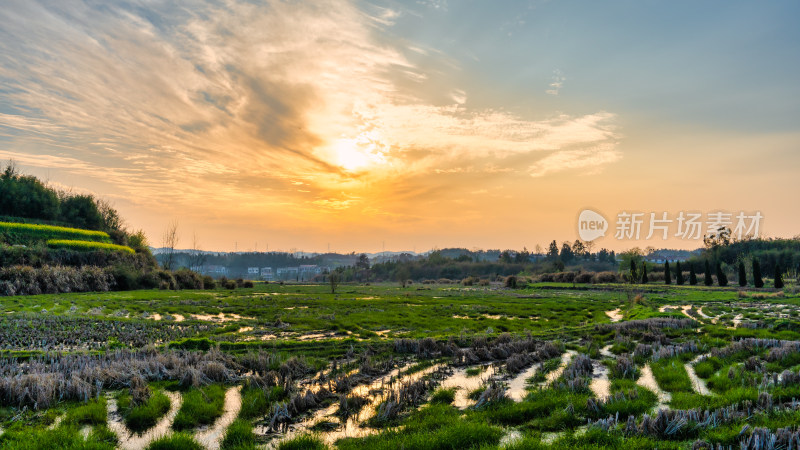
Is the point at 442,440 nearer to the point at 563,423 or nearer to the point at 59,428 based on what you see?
the point at 563,423

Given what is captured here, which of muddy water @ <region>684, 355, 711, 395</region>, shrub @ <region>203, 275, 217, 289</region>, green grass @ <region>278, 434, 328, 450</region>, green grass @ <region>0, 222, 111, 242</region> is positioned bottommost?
shrub @ <region>203, 275, 217, 289</region>

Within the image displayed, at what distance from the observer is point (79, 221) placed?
2665 inches

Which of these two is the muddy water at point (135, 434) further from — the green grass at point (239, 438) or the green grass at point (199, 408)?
the green grass at point (239, 438)

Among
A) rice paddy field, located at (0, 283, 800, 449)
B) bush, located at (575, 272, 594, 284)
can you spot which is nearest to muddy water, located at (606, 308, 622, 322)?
rice paddy field, located at (0, 283, 800, 449)

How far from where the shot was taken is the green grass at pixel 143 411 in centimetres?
787

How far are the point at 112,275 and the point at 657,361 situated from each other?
54430mm

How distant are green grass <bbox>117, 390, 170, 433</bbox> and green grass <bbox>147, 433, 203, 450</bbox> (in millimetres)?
1154

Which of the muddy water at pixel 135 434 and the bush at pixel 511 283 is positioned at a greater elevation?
the muddy water at pixel 135 434

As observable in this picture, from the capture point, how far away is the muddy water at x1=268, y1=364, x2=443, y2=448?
7.44 meters

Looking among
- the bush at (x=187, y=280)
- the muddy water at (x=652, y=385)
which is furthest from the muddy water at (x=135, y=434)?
the bush at (x=187, y=280)

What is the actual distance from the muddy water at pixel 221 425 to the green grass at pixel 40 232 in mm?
55301

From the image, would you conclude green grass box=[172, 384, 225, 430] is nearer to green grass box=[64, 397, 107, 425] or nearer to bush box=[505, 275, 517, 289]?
green grass box=[64, 397, 107, 425]

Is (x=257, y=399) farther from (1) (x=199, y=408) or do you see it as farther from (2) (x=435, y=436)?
(2) (x=435, y=436)

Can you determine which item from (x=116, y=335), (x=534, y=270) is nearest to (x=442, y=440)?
(x=116, y=335)
